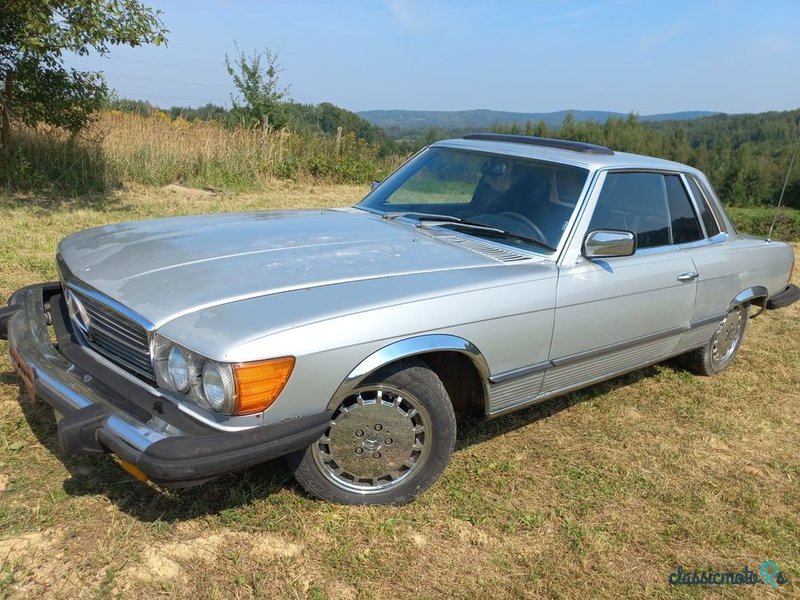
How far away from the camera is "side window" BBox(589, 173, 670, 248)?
3600 millimetres

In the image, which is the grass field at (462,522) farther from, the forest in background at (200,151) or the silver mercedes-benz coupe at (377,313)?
the forest in background at (200,151)

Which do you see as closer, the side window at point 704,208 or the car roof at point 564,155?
the car roof at point 564,155

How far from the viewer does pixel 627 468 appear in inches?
135

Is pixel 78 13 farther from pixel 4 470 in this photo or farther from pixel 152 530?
pixel 152 530

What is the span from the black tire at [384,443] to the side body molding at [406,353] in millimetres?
137

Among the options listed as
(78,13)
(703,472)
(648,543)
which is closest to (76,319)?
(648,543)

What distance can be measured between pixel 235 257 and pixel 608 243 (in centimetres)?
181

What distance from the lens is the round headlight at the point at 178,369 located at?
2.26 meters

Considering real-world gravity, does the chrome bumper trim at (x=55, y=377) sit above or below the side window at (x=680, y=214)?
below

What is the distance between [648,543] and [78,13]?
29.0ft

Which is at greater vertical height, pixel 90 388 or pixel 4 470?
pixel 90 388

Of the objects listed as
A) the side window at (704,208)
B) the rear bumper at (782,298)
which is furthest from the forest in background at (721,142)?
the side window at (704,208)

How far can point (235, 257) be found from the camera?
2869mm

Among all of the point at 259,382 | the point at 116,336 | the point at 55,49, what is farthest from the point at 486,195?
the point at 55,49
